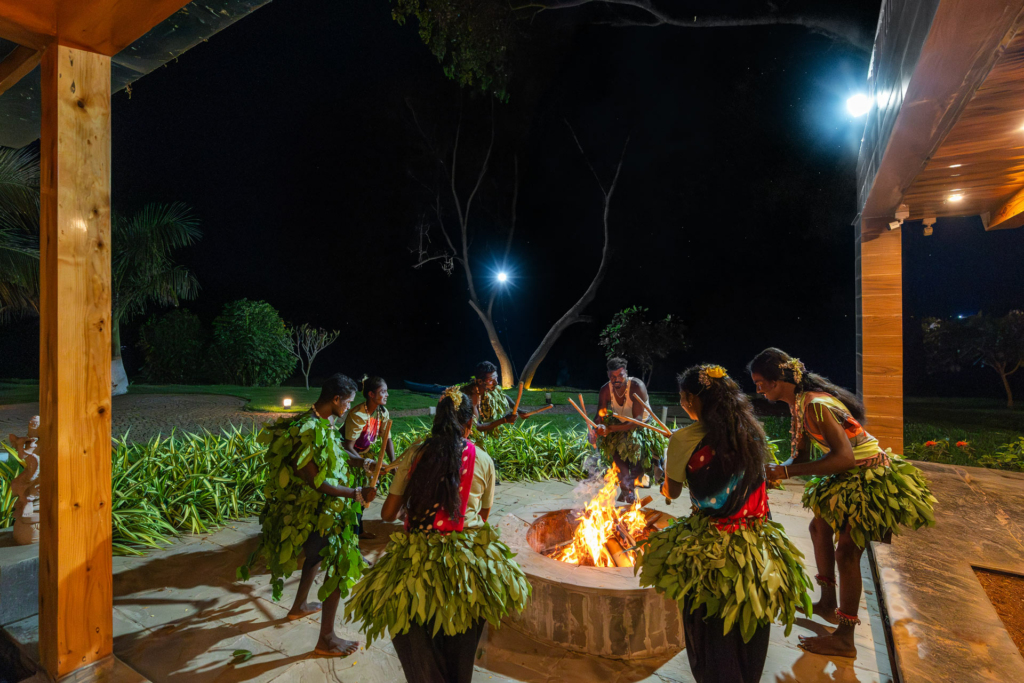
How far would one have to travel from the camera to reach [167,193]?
25.1 meters

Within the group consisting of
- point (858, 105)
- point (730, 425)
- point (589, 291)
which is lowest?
point (730, 425)

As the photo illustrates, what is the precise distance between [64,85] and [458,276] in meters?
28.3

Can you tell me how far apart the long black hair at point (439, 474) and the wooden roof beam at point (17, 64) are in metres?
3.04

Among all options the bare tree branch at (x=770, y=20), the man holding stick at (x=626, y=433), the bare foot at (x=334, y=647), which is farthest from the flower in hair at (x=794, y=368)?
the bare tree branch at (x=770, y=20)

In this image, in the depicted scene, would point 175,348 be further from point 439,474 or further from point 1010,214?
point 1010,214

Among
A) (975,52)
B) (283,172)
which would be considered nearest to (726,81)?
(975,52)

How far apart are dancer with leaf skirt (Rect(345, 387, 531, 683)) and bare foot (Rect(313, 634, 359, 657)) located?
905 millimetres

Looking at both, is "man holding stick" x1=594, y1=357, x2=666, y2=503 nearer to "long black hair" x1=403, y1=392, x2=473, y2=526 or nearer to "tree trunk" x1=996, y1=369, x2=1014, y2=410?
"long black hair" x1=403, y1=392, x2=473, y2=526

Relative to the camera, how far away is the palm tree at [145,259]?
15375mm

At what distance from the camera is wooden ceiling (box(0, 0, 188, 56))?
8.46 feet

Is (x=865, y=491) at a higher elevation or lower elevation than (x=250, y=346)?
lower

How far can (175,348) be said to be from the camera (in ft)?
66.4

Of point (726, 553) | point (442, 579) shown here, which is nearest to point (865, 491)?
point (726, 553)

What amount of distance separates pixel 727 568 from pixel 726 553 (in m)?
0.07
